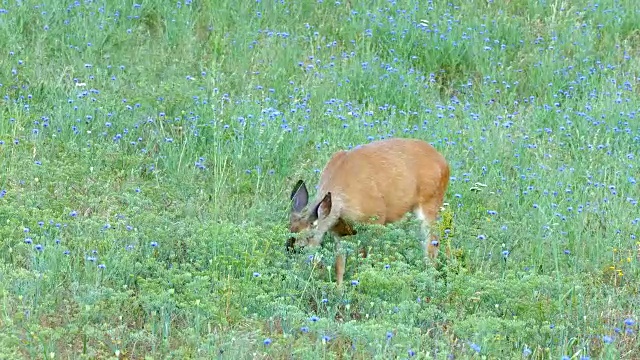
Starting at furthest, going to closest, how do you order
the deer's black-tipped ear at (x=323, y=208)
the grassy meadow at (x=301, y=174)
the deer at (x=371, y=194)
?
the deer at (x=371, y=194) → the deer's black-tipped ear at (x=323, y=208) → the grassy meadow at (x=301, y=174)

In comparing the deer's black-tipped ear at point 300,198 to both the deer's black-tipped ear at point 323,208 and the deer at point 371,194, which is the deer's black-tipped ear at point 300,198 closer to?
the deer at point 371,194

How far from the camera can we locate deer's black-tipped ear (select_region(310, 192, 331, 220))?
688 cm

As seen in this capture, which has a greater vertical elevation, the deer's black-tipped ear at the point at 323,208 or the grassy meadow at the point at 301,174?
the deer's black-tipped ear at the point at 323,208

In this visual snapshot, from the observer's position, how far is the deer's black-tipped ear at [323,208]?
6883 millimetres

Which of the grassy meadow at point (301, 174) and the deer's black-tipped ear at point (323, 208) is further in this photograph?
the deer's black-tipped ear at point (323, 208)

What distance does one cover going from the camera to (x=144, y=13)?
11.7m

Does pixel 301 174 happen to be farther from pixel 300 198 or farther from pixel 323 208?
pixel 323 208

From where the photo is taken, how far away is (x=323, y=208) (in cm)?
693

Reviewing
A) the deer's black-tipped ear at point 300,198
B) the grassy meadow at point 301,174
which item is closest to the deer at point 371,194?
the deer's black-tipped ear at point 300,198

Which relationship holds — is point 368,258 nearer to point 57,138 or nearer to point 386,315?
point 386,315

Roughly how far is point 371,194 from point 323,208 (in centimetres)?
59

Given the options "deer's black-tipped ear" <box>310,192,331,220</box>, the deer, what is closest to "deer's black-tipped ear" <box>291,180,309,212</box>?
the deer

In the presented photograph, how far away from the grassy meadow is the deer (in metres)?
0.17

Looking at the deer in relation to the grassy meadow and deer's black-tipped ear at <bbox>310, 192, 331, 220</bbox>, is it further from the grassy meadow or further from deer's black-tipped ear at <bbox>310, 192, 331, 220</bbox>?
the grassy meadow
